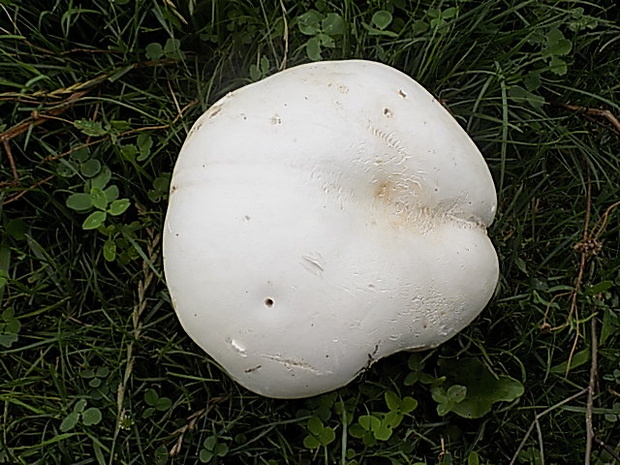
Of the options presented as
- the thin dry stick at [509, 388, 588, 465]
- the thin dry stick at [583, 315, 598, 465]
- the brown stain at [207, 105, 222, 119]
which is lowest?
the thin dry stick at [509, 388, 588, 465]

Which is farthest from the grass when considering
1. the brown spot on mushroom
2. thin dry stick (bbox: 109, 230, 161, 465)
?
the brown spot on mushroom

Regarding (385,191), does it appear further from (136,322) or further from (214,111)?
(136,322)

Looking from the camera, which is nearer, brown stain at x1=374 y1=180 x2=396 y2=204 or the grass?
brown stain at x1=374 y1=180 x2=396 y2=204

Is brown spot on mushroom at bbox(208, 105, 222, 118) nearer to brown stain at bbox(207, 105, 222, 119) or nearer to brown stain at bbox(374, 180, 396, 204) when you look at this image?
brown stain at bbox(207, 105, 222, 119)

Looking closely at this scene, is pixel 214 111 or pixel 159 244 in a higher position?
pixel 214 111

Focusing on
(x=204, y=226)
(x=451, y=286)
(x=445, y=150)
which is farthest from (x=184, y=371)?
(x=445, y=150)

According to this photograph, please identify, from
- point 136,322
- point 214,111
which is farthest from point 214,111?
point 136,322
